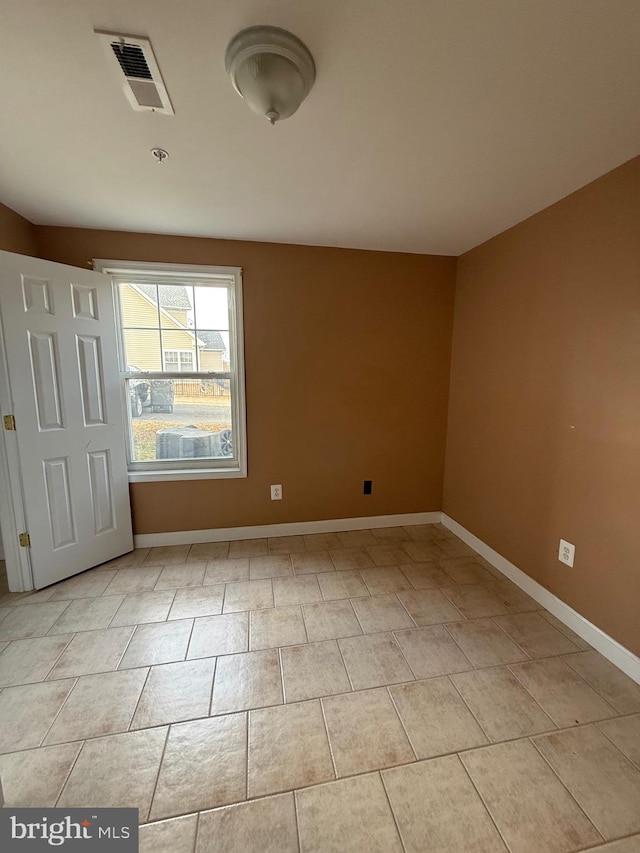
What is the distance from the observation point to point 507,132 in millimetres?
1333

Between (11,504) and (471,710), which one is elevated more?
(11,504)

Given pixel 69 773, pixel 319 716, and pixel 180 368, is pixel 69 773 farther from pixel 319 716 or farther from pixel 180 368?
pixel 180 368

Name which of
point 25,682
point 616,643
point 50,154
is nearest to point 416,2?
point 50,154

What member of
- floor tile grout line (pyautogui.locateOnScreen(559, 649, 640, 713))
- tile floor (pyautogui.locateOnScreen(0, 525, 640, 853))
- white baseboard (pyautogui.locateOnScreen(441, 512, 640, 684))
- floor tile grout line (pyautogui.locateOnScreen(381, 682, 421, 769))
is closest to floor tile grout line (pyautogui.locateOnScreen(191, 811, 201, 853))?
tile floor (pyautogui.locateOnScreen(0, 525, 640, 853))

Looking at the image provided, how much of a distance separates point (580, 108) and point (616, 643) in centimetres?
225

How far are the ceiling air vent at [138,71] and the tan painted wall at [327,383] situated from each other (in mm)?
1268

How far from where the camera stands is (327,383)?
2744mm

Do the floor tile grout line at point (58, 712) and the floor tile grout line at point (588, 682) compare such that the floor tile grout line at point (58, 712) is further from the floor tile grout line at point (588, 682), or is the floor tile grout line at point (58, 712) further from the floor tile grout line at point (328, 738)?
the floor tile grout line at point (588, 682)

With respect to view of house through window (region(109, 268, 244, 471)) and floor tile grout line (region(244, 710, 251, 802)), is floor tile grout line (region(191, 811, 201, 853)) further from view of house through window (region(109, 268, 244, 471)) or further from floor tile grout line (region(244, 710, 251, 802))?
view of house through window (region(109, 268, 244, 471))

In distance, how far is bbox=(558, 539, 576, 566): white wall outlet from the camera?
186cm

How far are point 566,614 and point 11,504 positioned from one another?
10.6 ft

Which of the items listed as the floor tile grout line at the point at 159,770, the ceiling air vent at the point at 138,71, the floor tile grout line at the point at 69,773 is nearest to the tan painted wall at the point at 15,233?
the ceiling air vent at the point at 138,71

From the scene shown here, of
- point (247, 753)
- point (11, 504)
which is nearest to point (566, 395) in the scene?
point (247, 753)

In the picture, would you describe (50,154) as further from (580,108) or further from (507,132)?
(580,108)
